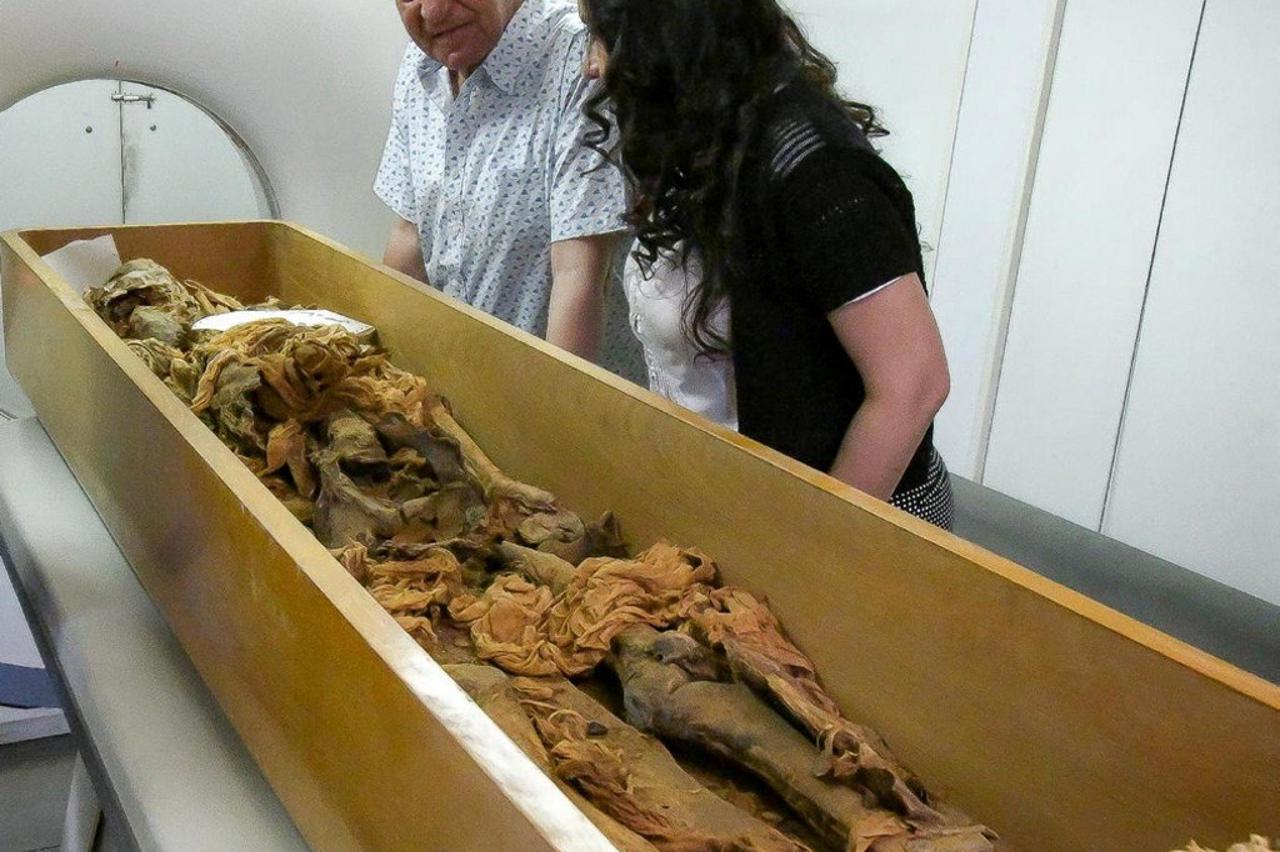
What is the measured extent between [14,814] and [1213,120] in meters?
3.26

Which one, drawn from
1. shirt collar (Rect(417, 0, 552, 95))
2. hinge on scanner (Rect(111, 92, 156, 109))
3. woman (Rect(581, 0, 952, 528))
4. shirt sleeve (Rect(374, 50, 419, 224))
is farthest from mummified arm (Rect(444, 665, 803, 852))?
hinge on scanner (Rect(111, 92, 156, 109))

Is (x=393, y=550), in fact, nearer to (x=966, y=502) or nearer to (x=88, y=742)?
(x=88, y=742)

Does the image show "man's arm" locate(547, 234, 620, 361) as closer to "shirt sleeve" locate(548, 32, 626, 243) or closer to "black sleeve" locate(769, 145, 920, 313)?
"shirt sleeve" locate(548, 32, 626, 243)

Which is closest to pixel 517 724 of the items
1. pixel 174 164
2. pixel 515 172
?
pixel 515 172

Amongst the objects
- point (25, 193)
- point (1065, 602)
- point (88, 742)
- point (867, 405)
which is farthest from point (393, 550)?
point (25, 193)

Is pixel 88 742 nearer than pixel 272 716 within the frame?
No

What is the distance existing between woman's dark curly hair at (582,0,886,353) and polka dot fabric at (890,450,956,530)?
42cm

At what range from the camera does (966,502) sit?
382cm

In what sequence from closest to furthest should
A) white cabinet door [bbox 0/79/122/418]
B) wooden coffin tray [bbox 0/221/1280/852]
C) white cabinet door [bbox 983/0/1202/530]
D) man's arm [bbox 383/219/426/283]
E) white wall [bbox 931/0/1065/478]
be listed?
wooden coffin tray [bbox 0/221/1280/852]
man's arm [bbox 383/219/426/283]
white cabinet door [bbox 983/0/1202/530]
white wall [bbox 931/0/1065/478]
white cabinet door [bbox 0/79/122/418]

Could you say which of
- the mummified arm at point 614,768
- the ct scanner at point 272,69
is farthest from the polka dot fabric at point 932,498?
the ct scanner at point 272,69

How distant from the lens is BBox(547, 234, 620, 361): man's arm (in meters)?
2.31

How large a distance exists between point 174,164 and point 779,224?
420cm

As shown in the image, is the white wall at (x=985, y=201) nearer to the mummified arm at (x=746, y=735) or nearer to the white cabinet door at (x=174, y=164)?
the mummified arm at (x=746, y=735)

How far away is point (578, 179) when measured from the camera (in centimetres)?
229
